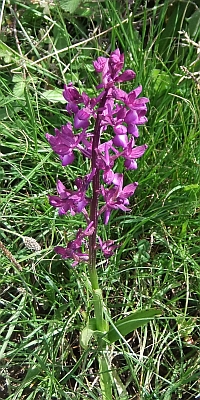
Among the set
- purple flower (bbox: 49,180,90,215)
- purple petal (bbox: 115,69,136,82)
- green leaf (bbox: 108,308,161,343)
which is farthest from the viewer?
green leaf (bbox: 108,308,161,343)

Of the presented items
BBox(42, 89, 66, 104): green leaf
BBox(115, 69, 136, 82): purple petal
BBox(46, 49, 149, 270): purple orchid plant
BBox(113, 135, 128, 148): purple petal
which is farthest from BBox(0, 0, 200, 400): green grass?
BBox(115, 69, 136, 82): purple petal

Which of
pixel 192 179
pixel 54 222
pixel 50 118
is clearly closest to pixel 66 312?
pixel 54 222

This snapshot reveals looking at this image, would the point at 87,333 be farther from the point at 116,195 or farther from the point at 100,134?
the point at 100,134

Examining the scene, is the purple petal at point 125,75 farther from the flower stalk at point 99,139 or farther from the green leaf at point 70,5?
the green leaf at point 70,5

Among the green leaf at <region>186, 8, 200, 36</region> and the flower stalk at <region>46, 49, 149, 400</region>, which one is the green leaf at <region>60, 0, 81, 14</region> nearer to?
the green leaf at <region>186, 8, 200, 36</region>

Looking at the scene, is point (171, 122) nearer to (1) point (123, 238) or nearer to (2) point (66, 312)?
(1) point (123, 238)
